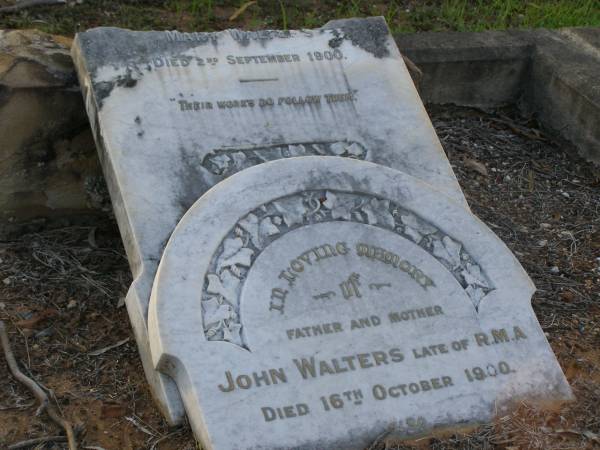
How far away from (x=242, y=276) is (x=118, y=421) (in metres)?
0.57

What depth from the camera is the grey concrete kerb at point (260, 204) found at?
8.73 ft

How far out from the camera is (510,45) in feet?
15.3

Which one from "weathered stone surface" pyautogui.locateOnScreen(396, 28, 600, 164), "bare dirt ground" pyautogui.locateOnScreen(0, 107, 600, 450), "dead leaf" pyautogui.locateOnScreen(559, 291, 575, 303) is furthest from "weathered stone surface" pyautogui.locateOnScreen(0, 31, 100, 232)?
"dead leaf" pyautogui.locateOnScreen(559, 291, 575, 303)

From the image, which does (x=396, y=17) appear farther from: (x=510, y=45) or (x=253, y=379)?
(x=253, y=379)

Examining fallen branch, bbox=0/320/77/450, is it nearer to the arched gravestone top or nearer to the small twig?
the small twig

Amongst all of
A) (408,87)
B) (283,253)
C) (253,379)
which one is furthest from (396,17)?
(253,379)

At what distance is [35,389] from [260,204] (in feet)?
2.92

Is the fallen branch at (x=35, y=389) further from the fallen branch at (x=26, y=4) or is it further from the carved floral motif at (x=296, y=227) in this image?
the fallen branch at (x=26, y=4)

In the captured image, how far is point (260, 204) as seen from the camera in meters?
2.93

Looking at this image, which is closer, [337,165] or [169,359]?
[169,359]

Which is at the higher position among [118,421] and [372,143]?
[372,143]

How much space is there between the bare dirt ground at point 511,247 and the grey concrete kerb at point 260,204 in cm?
34

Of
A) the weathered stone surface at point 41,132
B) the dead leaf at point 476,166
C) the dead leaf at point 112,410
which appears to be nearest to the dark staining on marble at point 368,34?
the dead leaf at point 476,166

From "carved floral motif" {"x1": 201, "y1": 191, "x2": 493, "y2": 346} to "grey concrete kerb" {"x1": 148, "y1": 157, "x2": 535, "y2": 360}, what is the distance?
0.02m
